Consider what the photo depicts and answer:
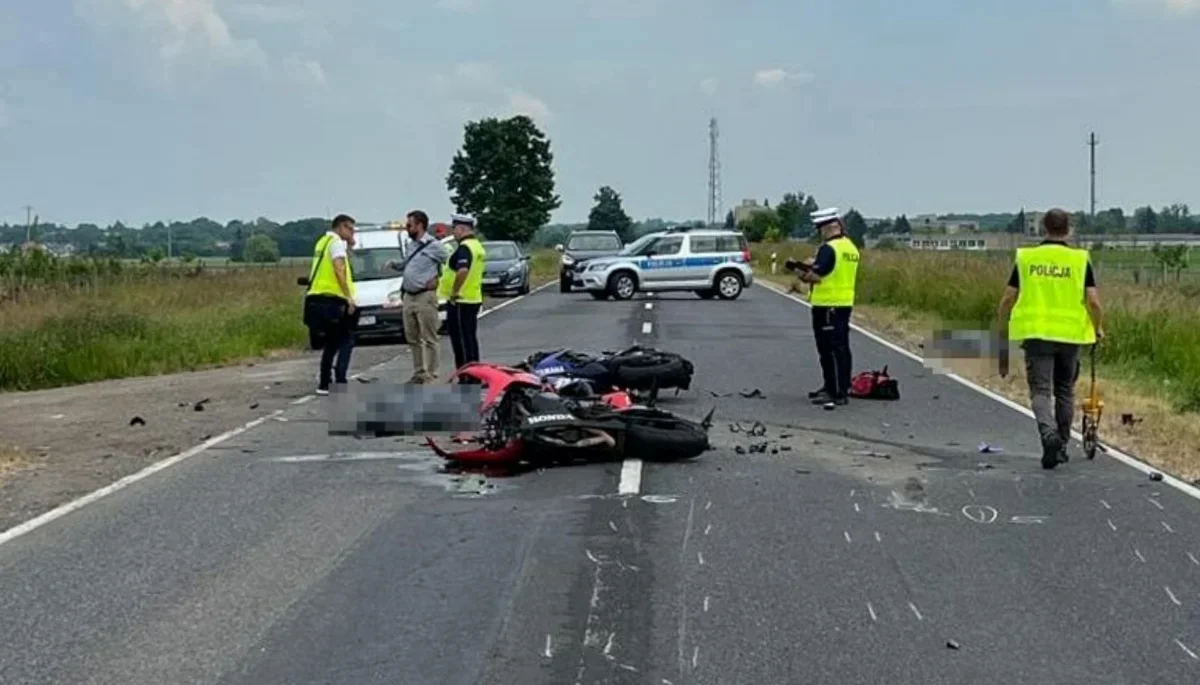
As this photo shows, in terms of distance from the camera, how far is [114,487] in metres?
10.5

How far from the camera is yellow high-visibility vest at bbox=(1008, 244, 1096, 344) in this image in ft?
36.4

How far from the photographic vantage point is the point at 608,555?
7887mm

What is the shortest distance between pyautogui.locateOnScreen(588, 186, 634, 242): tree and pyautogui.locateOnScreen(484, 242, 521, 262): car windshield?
250 feet

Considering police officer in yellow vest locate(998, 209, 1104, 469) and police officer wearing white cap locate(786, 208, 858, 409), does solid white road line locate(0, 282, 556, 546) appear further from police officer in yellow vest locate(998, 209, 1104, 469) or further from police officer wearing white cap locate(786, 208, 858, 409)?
police officer wearing white cap locate(786, 208, 858, 409)

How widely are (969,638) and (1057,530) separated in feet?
8.30

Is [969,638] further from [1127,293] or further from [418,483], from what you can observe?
[1127,293]

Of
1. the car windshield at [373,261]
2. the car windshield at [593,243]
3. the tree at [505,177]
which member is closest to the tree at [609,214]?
the tree at [505,177]

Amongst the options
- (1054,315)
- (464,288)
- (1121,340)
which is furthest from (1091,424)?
(1121,340)

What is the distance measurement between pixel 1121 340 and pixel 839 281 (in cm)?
722

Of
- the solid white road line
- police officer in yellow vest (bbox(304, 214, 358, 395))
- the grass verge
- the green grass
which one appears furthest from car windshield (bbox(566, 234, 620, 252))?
the solid white road line

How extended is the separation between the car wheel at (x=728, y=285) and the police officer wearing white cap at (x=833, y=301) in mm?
25198

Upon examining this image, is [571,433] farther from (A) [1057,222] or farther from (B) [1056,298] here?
(A) [1057,222]

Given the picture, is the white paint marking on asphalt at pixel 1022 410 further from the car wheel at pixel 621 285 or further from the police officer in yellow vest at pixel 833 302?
the car wheel at pixel 621 285

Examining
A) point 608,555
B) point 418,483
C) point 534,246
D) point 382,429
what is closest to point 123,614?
point 608,555
